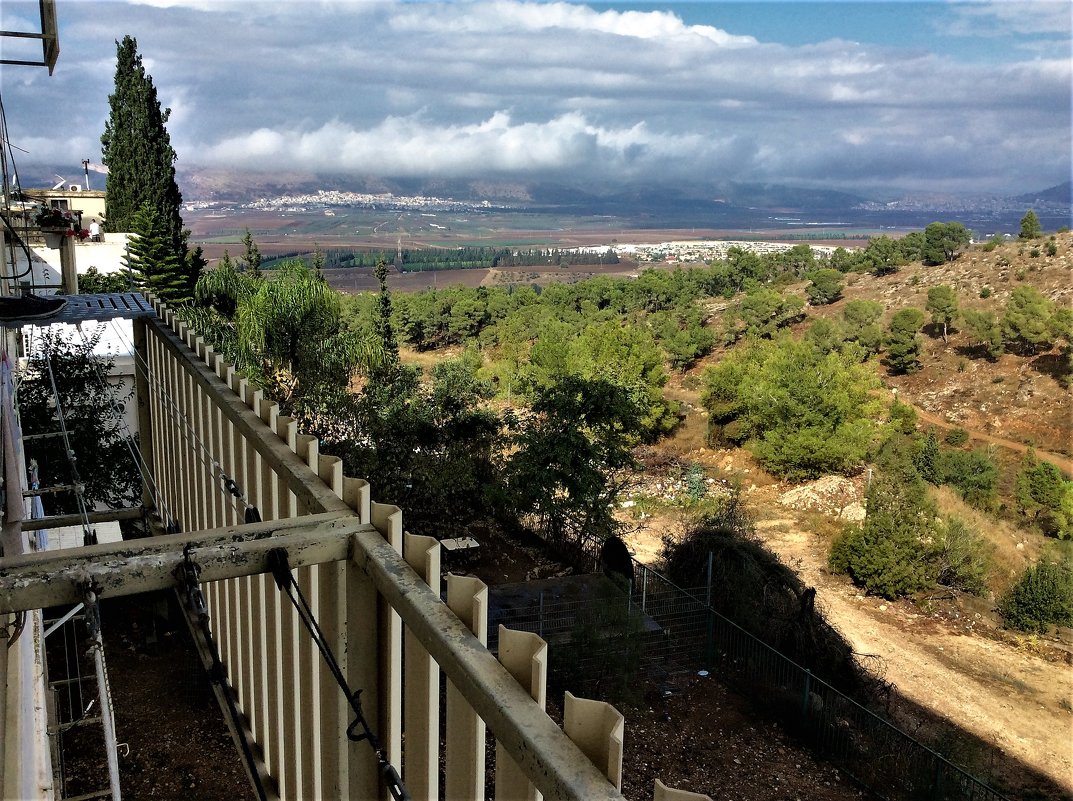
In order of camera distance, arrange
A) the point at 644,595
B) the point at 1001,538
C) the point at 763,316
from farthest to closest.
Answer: the point at 763,316 < the point at 1001,538 < the point at 644,595

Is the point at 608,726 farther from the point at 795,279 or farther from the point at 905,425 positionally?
the point at 795,279

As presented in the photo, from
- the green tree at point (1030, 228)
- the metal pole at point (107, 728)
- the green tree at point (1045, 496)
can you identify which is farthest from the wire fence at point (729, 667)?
the green tree at point (1030, 228)

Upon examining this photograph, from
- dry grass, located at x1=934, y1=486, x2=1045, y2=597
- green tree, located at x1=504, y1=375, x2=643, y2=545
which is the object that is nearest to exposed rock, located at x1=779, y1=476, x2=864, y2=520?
dry grass, located at x1=934, y1=486, x2=1045, y2=597

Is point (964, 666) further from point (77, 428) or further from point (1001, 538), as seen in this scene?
point (77, 428)

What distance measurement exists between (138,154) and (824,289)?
117ft

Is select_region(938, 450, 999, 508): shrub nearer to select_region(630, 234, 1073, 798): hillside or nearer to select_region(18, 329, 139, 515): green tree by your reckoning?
select_region(630, 234, 1073, 798): hillside

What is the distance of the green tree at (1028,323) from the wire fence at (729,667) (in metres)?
28.7

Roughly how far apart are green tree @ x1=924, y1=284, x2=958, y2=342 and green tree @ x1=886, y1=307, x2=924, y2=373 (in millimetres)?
2685

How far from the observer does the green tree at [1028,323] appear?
35.7m

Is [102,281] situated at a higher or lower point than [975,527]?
higher

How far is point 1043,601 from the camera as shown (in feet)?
62.7

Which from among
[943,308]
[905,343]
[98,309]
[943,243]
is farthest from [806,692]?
[943,243]

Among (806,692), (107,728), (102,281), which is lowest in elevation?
(806,692)

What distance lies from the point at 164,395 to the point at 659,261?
13702 centimetres
